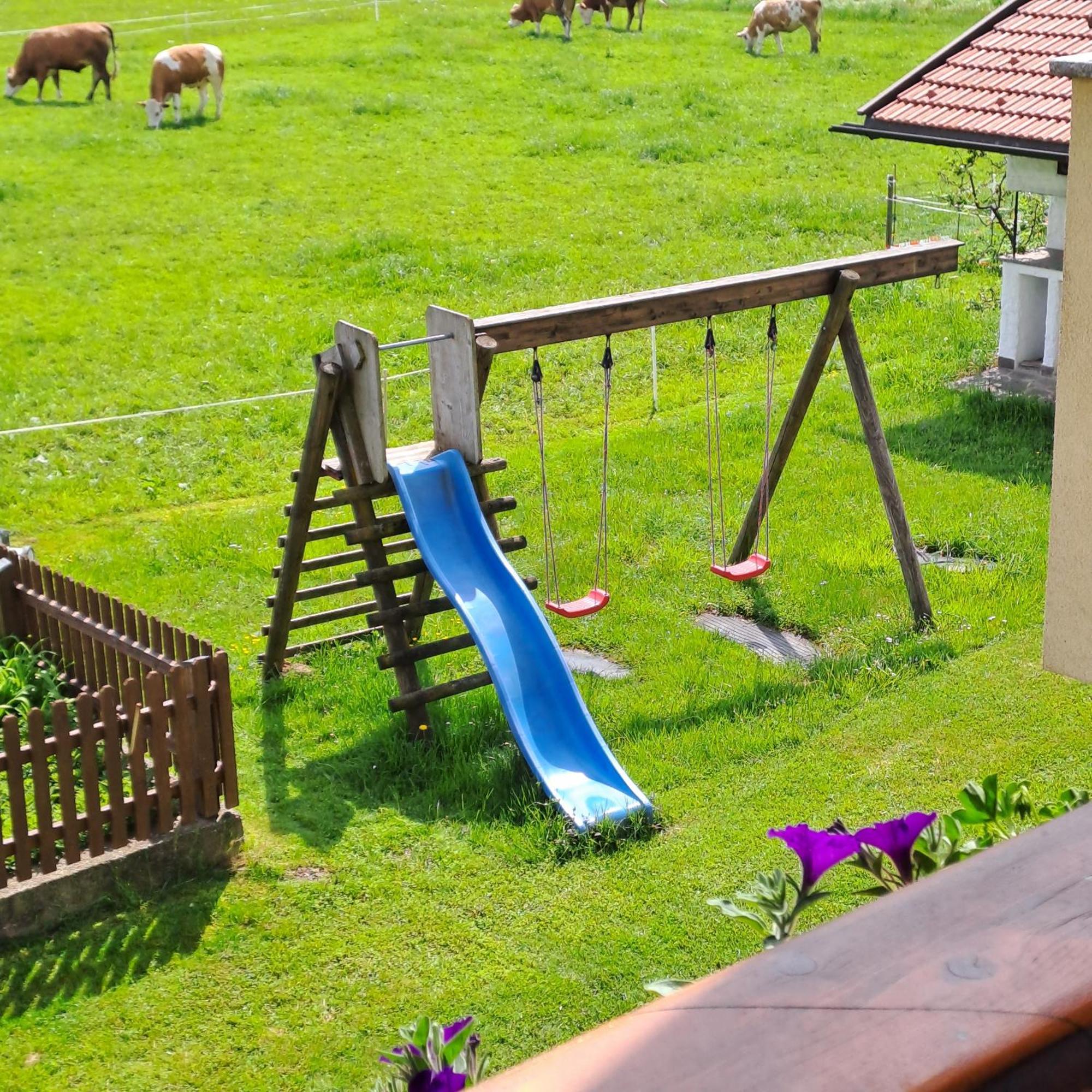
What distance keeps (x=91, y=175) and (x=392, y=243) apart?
18.1 ft

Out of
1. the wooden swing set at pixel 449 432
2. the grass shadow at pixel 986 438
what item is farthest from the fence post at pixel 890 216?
the wooden swing set at pixel 449 432

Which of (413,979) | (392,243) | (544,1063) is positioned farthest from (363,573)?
(392,243)

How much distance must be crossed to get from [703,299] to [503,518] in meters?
3.21

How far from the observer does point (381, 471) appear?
754 centimetres

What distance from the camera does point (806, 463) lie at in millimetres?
11727

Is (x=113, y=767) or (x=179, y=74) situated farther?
(x=179, y=74)

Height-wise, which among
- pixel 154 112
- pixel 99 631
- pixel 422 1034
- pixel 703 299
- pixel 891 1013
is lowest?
pixel 99 631

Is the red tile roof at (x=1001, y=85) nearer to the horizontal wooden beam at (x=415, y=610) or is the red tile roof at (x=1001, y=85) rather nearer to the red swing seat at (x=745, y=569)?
the red swing seat at (x=745, y=569)

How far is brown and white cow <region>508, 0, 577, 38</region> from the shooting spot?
30.3m

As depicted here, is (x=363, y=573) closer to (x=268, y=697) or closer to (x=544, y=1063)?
(x=268, y=697)

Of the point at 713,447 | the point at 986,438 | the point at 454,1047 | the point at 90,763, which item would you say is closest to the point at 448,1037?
the point at 454,1047

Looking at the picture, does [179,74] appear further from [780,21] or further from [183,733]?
[183,733]

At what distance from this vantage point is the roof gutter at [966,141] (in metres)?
11.3

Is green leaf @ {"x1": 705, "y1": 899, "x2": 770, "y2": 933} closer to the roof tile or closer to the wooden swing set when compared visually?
the wooden swing set
